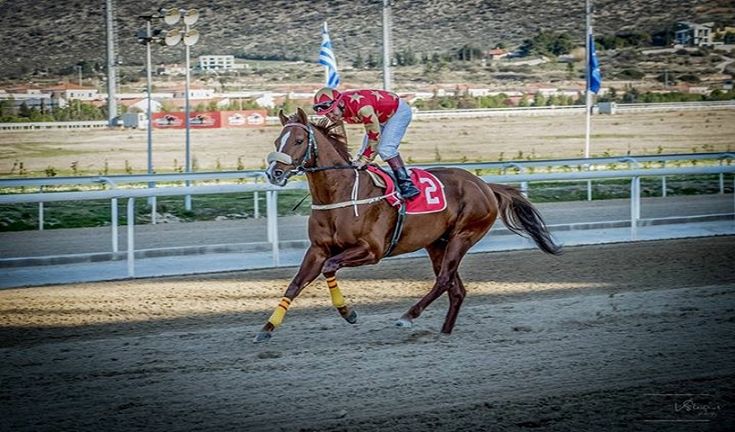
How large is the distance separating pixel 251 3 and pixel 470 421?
27401 millimetres

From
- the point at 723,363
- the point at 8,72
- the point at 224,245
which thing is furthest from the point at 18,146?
the point at 723,363

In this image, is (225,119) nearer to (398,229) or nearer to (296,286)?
(398,229)

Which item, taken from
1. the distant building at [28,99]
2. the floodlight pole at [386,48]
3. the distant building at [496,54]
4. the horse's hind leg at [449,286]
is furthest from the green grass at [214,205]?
the distant building at [496,54]

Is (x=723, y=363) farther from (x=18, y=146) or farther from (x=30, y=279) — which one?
(x=18, y=146)

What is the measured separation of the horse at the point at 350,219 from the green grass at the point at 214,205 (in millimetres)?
6933

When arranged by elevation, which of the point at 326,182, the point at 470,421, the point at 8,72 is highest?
the point at 8,72

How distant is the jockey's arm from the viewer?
7.80 meters

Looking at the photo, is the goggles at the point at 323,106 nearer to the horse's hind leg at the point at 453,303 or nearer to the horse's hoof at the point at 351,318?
the horse's hoof at the point at 351,318

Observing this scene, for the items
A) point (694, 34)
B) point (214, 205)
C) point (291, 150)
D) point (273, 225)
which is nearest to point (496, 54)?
point (694, 34)

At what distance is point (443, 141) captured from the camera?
2745 cm

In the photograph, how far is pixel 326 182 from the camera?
25.3 feet

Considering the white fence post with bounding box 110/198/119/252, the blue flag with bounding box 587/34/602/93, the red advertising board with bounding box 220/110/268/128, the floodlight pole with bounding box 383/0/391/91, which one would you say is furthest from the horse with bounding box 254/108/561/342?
the red advertising board with bounding box 220/110/268/128

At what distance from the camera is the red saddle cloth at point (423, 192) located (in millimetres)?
8102

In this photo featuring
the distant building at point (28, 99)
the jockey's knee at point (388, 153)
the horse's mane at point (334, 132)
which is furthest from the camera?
the distant building at point (28, 99)
